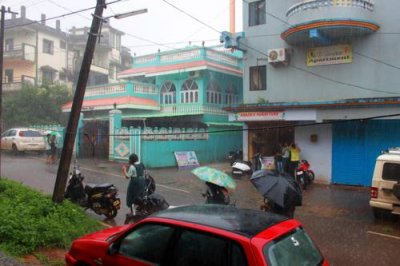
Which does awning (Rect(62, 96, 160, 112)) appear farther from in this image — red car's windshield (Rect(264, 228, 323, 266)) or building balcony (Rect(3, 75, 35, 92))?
red car's windshield (Rect(264, 228, 323, 266))

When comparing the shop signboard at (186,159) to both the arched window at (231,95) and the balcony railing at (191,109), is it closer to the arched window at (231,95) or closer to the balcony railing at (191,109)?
the balcony railing at (191,109)

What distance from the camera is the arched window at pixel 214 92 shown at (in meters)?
23.5

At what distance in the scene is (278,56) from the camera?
57.0 ft

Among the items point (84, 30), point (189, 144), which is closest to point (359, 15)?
point (189, 144)

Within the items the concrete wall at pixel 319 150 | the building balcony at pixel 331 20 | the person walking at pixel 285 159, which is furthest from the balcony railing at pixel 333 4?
the person walking at pixel 285 159

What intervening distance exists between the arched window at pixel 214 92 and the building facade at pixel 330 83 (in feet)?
17.3

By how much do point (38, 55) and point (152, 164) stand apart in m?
24.9

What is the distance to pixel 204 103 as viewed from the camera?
22.6 m

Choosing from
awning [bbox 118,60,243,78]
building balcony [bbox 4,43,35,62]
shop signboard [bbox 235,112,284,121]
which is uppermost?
building balcony [bbox 4,43,35,62]

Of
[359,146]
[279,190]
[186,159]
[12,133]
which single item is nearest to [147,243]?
[279,190]

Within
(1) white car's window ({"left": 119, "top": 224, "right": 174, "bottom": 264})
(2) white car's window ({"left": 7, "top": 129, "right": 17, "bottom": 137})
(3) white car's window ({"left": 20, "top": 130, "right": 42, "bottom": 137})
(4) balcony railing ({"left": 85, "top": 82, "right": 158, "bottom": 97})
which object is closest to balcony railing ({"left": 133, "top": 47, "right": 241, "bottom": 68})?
(4) balcony railing ({"left": 85, "top": 82, "right": 158, "bottom": 97})

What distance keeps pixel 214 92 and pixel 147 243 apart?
20.2 m

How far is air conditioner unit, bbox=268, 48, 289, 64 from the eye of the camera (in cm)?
1725

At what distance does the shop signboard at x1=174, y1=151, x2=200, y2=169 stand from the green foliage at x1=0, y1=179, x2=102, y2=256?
10.6 m
